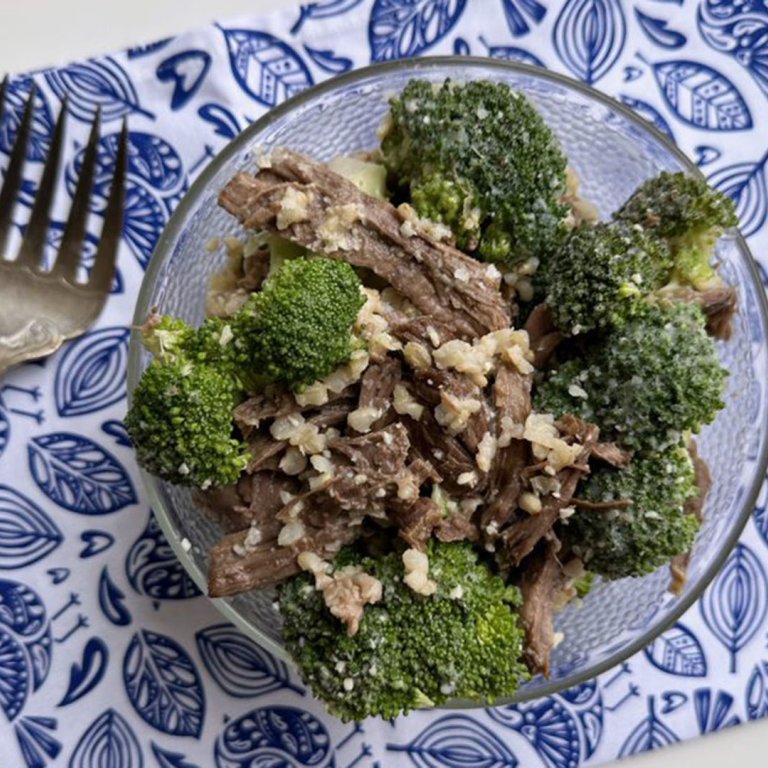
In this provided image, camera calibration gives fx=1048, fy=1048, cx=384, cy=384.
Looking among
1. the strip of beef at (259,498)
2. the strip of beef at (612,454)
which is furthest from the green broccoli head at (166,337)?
the strip of beef at (612,454)

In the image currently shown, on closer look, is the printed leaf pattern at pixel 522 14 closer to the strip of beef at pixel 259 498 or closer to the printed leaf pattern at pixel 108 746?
the strip of beef at pixel 259 498

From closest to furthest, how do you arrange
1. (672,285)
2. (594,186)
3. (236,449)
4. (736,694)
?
(236,449) < (672,285) < (594,186) < (736,694)

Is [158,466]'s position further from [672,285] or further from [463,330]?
[672,285]

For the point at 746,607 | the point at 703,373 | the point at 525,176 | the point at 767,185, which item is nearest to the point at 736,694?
the point at 746,607

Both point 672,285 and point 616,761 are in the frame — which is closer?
point 672,285

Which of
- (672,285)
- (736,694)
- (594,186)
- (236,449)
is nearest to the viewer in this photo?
(236,449)

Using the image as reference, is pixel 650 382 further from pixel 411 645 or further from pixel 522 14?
pixel 522 14

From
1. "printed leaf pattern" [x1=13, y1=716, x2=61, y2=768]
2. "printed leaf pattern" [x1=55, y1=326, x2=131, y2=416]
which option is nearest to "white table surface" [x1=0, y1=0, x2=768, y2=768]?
"printed leaf pattern" [x1=55, y1=326, x2=131, y2=416]

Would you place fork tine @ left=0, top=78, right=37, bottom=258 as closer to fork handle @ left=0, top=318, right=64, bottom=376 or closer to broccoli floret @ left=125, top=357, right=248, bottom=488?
fork handle @ left=0, top=318, right=64, bottom=376
